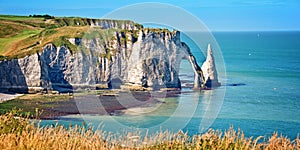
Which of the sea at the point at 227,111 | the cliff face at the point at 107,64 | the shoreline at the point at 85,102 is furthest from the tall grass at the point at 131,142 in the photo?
the cliff face at the point at 107,64

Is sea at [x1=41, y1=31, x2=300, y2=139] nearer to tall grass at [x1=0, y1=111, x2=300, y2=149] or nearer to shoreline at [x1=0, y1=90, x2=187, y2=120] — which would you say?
shoreline at [x1=0, y1=90, x2=187, y2=120]

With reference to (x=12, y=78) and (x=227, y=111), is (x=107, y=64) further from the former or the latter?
(x=227, y=111)

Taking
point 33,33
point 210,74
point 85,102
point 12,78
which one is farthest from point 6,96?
point 210,74

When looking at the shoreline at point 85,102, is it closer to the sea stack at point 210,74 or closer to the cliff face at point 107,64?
the cliff face at point 107,64

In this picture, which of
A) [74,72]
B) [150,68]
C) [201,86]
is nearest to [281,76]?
[201,86]

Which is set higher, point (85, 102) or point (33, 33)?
point (33, 33)

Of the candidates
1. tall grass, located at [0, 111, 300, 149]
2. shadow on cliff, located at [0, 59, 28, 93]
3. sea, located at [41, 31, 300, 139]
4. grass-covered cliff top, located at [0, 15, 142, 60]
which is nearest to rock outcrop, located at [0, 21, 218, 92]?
shadow on cliff, located at [0, 59, 28, 93]
